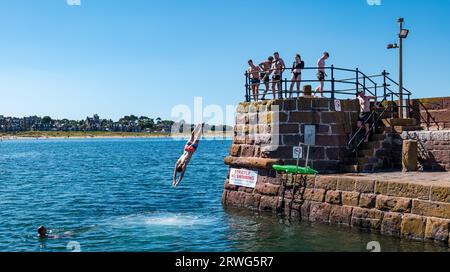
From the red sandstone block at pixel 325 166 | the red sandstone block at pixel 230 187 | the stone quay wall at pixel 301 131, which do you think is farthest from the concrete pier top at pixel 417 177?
the red sandstone block at pixel 230 187

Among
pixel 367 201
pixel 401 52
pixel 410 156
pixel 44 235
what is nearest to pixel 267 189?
pixel 367 201

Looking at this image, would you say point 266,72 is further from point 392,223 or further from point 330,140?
point 392,223

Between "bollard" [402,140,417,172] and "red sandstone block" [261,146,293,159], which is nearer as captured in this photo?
"bollard" [402,140,417,172]

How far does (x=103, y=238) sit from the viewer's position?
1357 cm

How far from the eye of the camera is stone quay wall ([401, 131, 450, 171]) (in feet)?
50.0

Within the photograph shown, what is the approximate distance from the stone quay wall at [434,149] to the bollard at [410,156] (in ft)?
1.85

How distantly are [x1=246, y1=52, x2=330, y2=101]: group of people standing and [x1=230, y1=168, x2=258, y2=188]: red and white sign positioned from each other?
261cm

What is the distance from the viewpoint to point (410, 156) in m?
15.3

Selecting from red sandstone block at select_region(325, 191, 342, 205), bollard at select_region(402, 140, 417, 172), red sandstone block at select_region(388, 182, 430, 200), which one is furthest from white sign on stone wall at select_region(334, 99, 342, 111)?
red sandstone block at select_region(388, 182, 430, 200)

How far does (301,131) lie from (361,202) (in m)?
3.59

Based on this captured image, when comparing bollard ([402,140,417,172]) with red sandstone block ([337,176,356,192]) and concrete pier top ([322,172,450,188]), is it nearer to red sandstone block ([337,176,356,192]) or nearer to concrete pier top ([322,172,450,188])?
concrete pier top ([322,172,450,188])

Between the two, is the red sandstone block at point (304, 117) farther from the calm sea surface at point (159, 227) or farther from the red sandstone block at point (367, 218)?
the red sandstone block at point (367, 218)

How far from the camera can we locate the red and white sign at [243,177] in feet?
55.0

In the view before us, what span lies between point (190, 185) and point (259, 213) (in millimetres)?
13328
